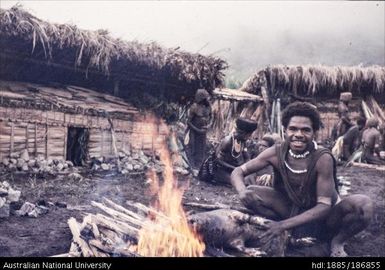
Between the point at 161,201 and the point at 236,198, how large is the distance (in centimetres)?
127

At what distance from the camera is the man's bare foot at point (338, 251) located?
147 inches

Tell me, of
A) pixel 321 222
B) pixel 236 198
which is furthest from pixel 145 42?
pixel 321 222

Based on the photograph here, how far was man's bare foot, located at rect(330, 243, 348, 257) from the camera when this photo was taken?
3744 mm

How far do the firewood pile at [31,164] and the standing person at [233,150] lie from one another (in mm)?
2279

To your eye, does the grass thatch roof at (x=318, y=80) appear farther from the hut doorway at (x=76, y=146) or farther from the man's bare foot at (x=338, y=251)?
the man's bare foot at (x=338, y=251)

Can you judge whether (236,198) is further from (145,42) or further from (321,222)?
(145,42)

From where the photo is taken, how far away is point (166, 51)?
8156 millimetres

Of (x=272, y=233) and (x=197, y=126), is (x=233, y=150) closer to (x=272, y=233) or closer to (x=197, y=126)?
(x=197, y=126)

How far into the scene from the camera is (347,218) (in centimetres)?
373

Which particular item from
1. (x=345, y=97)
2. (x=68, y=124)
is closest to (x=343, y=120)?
(x=345, y=97)

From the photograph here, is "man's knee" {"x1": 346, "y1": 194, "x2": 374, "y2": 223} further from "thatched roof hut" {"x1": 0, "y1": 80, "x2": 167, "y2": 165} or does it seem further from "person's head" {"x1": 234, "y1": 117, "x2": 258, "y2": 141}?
"thatched roof hut" {"x1": 0, "y1": 80, "x2": 167, "y2": 165}

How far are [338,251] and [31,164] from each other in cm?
447

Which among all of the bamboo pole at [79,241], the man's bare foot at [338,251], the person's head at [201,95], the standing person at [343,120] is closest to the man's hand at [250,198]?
the man's bare foot at [338,251]

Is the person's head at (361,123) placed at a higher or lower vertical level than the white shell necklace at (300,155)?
higher
